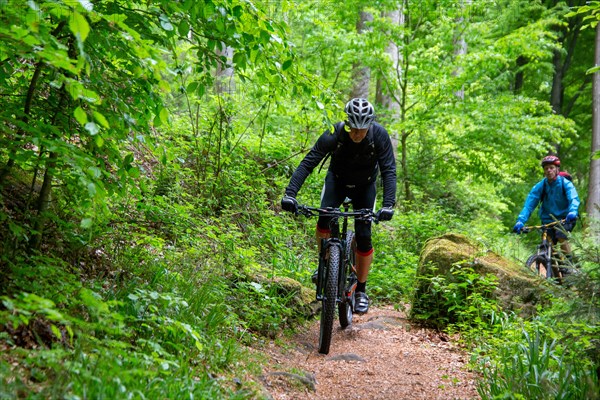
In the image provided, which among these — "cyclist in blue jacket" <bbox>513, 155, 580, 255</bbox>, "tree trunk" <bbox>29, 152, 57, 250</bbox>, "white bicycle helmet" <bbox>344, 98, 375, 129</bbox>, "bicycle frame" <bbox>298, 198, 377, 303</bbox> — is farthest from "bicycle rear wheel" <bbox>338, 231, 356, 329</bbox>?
"cyclist in blue jacket" <bbox>513, 155, 580, 255</bbox>

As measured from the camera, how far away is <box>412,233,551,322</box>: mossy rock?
6254mm

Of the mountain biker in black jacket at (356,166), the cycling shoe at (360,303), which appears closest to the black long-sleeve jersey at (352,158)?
the mountain biker in black jacket at (356,166)

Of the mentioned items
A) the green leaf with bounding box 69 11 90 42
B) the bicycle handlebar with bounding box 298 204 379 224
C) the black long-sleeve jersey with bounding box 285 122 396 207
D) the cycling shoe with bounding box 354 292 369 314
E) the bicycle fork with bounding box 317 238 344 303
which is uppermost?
the black long-sleeve jersey with bounding box 285 122 396 207

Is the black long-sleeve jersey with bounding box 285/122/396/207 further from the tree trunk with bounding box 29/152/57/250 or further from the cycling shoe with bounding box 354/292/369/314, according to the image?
the tree trunk with bounding box 29/152/57/250

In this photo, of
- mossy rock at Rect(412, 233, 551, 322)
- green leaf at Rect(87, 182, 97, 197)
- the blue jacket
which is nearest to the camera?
green leaf at Rect(87, 182, 97, 197)

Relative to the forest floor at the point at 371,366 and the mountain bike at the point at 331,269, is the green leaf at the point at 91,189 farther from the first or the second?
the mountain bike at the point at 331,269

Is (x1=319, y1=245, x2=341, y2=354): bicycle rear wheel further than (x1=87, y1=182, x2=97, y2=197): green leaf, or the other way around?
(x1=319, y1=245, x2=341, y2=354): bicycle rear wheel

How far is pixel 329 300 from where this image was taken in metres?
5.21

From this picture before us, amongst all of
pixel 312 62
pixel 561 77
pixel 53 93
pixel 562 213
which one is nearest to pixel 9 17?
pixel 53 93

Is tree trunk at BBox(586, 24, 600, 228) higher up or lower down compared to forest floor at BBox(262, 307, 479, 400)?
higher up

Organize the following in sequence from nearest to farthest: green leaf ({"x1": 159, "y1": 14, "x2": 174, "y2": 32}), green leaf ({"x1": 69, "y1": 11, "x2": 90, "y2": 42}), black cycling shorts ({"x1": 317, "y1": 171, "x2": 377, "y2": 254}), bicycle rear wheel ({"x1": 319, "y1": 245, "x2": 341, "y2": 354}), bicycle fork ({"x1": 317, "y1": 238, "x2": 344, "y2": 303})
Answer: green leaf ({"x1": 69, "y1": 11, "x2": 90, "y2": 42})
green leaf ({"x1": 159, "y1": 14, "x2": 174, "y2": 32})
bicycle rear wheel ({"x1": 319, "y1": 245, "x2": 341, "y2": 354})
bicycle fork ({"x1": 317, "y1": 238, "x2": 344, "y2": 303})
black cycling shorts ({"x1": 317, "y1": 171, "x2": 377, "y2": 254})

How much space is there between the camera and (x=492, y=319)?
573 cm

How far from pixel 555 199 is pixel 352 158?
4.61m

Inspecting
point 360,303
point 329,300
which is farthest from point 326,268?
point 360,303
